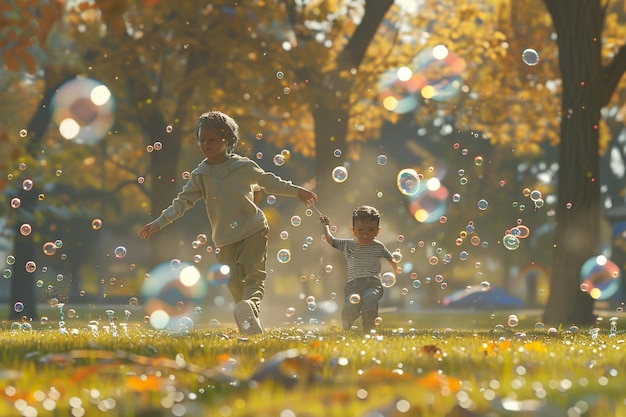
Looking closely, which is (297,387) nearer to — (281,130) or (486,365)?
(486,365)

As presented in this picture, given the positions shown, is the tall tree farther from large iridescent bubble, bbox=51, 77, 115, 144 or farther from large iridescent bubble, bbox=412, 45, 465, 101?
large iridescent bubble, bbox=51, 77, 115, 144

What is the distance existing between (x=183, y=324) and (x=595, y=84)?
707cm

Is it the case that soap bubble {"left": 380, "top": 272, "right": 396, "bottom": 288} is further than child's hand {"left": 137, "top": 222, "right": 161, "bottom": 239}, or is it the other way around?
soap bubble {"left": 380, "top": 272, "right": 396, "bottom": 288}

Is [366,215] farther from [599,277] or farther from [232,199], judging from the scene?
[599,277]

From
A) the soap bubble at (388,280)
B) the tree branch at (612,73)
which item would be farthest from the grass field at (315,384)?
the tree branch at (612,73)

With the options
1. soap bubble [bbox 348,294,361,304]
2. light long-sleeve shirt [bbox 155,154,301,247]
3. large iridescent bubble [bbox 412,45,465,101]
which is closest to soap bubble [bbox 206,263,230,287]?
light long-sleeve shirt [bbox 155,154,301,247]

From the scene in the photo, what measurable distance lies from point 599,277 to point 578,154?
1912 millimetres

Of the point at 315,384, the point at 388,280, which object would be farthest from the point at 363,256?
the point at 315,384

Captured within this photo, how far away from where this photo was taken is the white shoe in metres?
8.46

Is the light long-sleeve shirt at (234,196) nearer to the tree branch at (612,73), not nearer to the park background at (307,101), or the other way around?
the park background at (307,101)

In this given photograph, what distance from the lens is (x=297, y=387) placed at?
4.24 metres

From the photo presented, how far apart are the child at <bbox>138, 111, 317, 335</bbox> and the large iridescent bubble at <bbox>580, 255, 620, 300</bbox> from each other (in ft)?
19.3

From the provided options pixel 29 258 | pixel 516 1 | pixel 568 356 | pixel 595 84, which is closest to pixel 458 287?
pixel 516 1

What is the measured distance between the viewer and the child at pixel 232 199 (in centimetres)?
888
